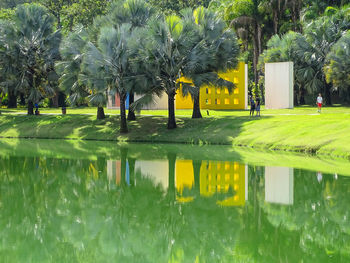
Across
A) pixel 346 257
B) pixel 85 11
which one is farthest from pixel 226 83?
pixel 85 11

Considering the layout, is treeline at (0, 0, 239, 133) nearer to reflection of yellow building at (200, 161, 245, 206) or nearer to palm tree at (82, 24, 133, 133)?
palm tree at (82, 24, 133, 133)

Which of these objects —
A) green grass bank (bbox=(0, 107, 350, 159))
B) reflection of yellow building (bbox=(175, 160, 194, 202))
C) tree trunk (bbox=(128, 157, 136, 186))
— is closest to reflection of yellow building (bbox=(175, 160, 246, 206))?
reflection of yellow building (bbox=(175, 160, 194, 202))

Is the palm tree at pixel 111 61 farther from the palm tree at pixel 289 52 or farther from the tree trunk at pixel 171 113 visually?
the palm tree at pixel 289 52

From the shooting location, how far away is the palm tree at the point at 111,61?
41.7m

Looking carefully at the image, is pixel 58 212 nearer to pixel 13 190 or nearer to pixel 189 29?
pixel 13 190

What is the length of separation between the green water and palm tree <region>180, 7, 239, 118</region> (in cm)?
1342

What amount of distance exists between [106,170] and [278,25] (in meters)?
48.6

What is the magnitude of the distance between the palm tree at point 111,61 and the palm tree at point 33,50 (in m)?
10.9

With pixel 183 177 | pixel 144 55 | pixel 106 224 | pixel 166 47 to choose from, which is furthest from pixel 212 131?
pixel 106 224

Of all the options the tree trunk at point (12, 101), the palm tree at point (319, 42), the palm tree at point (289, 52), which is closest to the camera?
the palm tree at point (319, 42)

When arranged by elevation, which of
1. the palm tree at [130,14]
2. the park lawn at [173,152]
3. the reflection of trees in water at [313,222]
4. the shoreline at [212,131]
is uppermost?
the palm tree at [130,14]

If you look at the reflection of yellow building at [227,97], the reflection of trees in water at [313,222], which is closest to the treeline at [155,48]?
the reflection of yellow building at [227,97]

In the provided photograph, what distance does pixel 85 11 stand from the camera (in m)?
75.5

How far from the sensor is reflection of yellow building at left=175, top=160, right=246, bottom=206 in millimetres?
18000
